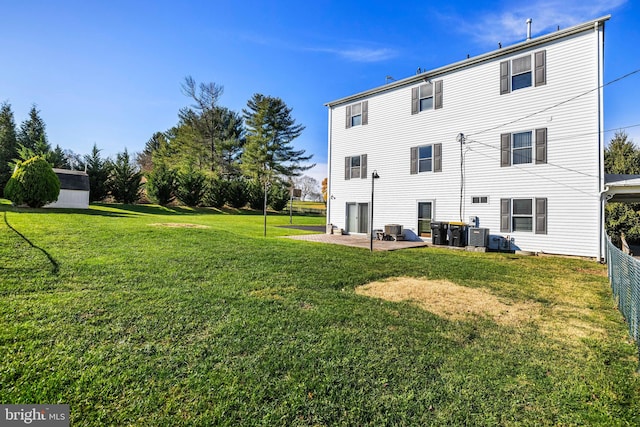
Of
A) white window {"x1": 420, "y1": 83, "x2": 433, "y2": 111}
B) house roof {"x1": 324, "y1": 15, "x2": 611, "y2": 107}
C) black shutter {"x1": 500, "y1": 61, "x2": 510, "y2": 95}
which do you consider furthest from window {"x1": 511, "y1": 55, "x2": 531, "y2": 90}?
white window {"x1": 420, "y1": 83, "x2": 433, "y2": 111}

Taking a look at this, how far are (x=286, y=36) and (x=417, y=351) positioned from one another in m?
12.1

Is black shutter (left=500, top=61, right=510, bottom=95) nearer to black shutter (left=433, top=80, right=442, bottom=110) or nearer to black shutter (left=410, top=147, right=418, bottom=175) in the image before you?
black shutter (left=433, top=80, right=442, bottom=110)

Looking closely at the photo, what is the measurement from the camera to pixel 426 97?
1335 cm

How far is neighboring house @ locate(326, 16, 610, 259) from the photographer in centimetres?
973

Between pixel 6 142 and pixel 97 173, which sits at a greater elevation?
pixel 6 142

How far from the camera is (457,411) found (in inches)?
90.7

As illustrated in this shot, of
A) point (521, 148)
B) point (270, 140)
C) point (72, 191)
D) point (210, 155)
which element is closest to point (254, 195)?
point (270, 140)

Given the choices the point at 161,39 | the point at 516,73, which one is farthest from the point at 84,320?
the point at 516,73

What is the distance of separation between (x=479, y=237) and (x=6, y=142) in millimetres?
35700

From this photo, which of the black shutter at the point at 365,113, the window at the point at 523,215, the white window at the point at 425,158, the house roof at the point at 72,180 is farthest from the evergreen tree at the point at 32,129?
the window at the point at 523,215

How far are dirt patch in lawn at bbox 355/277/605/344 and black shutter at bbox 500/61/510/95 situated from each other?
29.7 ft

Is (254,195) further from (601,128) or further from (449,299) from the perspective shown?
(449,299)

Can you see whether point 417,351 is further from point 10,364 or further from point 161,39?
point 161,39

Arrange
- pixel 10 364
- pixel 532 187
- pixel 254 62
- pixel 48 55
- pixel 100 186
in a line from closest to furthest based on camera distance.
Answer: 1. pixel 10 364
2. pixel 48 55
3. pixel 532 187
4. pixel 254 62
5. pixel 100 186
